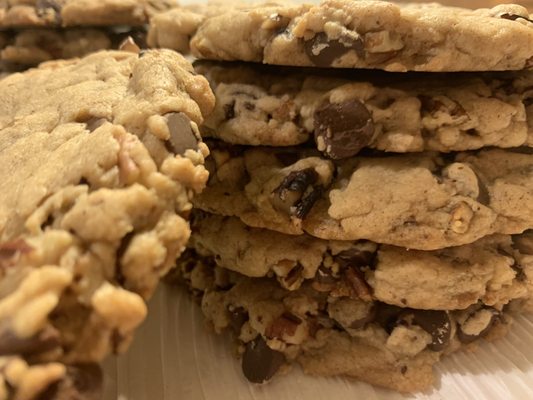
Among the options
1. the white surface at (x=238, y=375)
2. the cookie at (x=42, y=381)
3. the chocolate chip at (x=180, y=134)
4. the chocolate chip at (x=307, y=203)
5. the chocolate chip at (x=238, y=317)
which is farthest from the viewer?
the chocolate chip at (x=238, y=317)

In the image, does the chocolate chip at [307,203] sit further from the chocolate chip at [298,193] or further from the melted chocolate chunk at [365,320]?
the melted chocolate chunk at [365,320]

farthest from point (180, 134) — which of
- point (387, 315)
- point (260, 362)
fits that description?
point (387, 315)

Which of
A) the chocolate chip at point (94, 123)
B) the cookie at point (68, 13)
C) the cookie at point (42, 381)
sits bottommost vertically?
the cookie at point (68, 13)

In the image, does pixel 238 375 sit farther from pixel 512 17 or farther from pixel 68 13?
pixel 68 13

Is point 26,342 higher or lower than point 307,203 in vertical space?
higher

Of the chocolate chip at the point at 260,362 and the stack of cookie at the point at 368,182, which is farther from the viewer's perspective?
the chocolate chip at the point at 260,362

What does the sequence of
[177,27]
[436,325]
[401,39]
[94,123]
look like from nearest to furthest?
[94,123]
[401,39]
[436,325]
[177,27]

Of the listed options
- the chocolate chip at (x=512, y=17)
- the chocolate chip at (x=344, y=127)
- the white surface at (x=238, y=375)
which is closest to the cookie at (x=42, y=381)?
the white surface at (x=238, y=375)

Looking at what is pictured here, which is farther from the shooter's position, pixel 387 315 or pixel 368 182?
pixel 387 315
